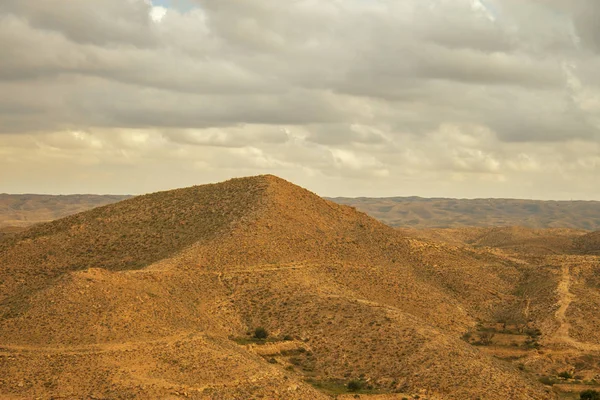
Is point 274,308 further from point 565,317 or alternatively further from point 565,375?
point 565,317

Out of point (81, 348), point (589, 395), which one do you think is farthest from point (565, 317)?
point (81, 348)

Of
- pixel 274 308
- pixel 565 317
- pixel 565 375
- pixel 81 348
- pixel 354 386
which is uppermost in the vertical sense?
pixel 274 308

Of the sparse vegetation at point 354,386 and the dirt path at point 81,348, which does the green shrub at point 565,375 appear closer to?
the sparse vegetation at point 354,386

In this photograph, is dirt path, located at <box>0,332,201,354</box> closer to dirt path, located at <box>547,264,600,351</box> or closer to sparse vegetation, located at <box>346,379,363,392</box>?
sparse vegetation, located at <box>346,379,363,392</box>

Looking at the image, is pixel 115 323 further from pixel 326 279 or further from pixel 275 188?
pixel 275 188

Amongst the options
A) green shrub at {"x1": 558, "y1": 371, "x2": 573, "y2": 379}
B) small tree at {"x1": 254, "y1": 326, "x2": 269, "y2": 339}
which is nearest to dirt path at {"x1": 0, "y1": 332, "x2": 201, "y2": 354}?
small tree at {"x1": 254, "y1": 326, "x2": 269, "y2": 339}
